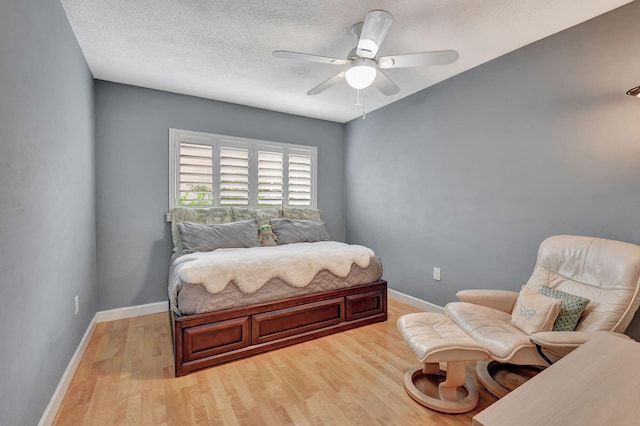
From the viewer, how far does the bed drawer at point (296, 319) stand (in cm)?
248

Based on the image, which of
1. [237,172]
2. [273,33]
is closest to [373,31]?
[273,33]

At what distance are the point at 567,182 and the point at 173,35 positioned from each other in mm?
3321

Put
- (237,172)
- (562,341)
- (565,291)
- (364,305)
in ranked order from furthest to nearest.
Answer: (237,172)
(364,305)
(565,291)
(562,341)

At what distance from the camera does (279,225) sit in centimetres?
370

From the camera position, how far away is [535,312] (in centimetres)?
185

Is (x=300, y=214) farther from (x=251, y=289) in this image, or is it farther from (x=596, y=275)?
(x=596, y=275)

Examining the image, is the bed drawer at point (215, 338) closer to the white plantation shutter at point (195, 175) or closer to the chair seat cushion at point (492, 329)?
the chair seat cushion at point (492, 329)

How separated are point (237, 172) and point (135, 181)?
1152mm

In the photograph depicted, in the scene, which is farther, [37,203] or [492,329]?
[492,329]

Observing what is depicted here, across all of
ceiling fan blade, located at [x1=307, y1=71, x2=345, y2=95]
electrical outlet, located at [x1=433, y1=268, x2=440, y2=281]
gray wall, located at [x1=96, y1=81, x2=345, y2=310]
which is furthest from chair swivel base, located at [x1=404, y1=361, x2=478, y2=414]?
gray wall, located at [x1=96, y1=81, x2=345, y2=310]

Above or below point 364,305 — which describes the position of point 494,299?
above

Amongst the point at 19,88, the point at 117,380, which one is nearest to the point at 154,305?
the point at 117,380

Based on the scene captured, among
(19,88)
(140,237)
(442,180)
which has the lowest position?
(140,237)

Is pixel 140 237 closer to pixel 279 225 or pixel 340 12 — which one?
pixel 279 225
